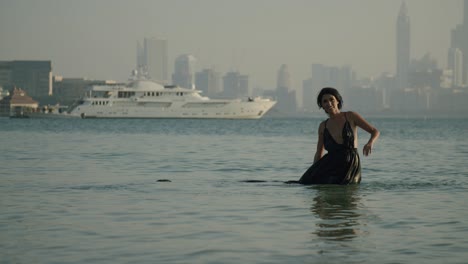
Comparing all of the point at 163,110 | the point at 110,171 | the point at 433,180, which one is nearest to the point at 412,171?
the point at 433,180

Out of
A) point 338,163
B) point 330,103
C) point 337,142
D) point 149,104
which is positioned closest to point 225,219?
point 330,103

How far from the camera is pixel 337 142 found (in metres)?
12.7

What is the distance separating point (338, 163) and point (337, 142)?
0.44m

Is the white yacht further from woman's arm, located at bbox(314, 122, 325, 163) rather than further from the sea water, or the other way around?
woman's arm, located at bbox(314, 122, 325, 163)

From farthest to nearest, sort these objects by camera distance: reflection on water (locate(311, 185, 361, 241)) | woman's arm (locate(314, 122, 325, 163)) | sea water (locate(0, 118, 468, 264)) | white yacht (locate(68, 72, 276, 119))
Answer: white yacht (locate(68, 72, 276, 119))
woman's arm (locate(314, 122, 325, 163))
reflection on water (locate(311, 185, 361, 241))
sea water (locate(0, 118, 468, 264))

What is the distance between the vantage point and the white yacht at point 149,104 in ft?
405

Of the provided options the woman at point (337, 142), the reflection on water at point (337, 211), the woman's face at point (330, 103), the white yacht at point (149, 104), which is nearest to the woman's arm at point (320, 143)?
the woman at point (337, 142)

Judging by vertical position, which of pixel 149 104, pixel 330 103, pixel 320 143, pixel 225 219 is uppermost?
pixel 330 103

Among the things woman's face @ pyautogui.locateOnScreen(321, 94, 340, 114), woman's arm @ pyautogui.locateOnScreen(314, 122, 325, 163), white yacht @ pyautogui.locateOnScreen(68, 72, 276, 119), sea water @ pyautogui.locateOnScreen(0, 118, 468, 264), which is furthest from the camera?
white yacht @ pyautogui.locateOnScreen(68, 72, 276, 119)

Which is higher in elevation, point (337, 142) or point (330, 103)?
point (330, 103)

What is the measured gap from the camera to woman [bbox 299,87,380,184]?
40.5 ft

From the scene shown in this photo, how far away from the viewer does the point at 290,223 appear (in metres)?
10.5

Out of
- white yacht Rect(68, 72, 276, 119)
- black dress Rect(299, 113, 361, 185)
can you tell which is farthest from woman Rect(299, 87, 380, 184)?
white yacht Rect(68, 72, 276, 119)

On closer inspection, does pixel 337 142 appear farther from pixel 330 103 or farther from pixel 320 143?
pixel 330 103
